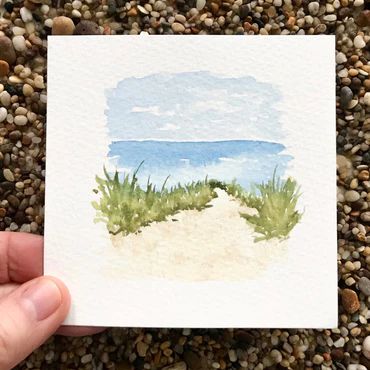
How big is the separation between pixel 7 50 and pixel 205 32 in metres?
0.24

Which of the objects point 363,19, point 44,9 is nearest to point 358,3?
point 363,19

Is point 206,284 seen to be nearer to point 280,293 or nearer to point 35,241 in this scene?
point 280,293

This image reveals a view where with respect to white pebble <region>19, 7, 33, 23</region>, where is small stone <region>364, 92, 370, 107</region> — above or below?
below

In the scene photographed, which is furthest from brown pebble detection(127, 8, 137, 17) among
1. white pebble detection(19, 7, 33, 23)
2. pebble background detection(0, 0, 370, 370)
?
white pebble detection(19, 7, 33, 23)

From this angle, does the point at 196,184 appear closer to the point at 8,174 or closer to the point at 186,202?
the point at 186,202

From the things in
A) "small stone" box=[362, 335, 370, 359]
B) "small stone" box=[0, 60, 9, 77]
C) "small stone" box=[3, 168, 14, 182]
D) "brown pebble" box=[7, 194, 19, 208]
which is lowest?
"small stone" box=[362, 335, 370, 359]

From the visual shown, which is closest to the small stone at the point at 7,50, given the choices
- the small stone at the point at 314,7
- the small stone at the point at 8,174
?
the small stone at the point at 8,174

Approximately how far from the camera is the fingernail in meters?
0.62

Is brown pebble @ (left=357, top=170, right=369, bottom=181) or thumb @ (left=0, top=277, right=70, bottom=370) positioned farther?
brown pebble @ (left=357, top=170, right=369, bottom=181)

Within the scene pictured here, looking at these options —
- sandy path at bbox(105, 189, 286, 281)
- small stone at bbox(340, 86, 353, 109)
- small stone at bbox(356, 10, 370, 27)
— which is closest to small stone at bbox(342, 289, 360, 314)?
sandy path at bbox(105, 189, 286, 281)

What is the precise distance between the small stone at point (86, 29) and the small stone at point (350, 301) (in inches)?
16.8

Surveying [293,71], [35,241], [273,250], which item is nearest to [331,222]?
[273,250]

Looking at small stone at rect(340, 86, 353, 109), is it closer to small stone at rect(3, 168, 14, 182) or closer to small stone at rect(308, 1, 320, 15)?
small stone at rect(308, 1, 320, 15)

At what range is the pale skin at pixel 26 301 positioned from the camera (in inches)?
23.6
